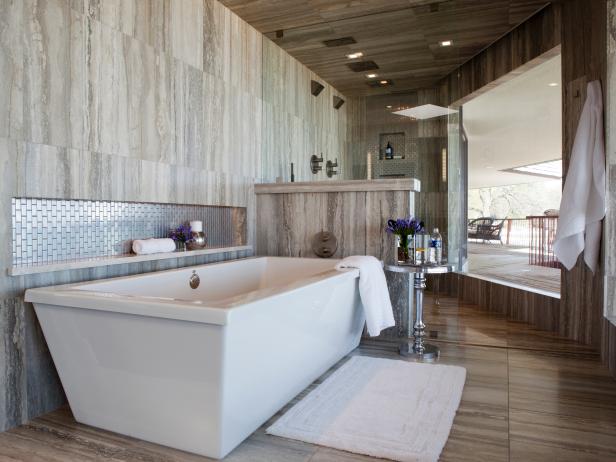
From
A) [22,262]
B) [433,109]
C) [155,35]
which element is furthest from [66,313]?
[433,109]

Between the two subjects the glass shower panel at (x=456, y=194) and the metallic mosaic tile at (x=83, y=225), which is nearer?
the metallic mosaic tile at (x=83, y=225)

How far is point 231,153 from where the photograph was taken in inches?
150

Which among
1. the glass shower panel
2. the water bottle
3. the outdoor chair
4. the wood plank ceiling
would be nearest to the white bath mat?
the water bottle

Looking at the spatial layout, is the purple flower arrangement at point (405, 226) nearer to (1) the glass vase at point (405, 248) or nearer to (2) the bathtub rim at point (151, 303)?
(1) the glass vase at point (405, 248)

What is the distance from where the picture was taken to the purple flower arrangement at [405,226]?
3.30m

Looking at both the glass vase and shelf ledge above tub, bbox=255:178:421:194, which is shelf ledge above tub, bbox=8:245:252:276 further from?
the glass vase

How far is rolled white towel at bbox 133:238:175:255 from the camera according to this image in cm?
280

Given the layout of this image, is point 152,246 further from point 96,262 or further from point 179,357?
point 179,357

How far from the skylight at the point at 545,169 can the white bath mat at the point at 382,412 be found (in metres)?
1.96

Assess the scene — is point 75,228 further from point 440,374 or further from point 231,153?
point 440,374

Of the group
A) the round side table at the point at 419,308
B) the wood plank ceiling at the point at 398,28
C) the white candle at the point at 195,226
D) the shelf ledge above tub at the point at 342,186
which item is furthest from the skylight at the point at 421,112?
the white candle at the point at 195,226

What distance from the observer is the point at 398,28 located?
3.62 meters

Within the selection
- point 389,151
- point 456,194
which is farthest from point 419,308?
point 389,151

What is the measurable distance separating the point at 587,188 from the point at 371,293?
171 cm
